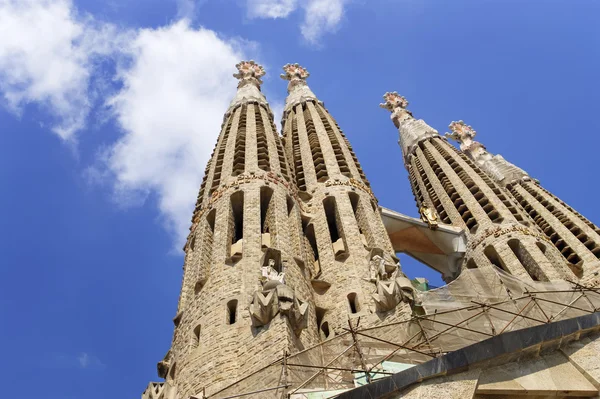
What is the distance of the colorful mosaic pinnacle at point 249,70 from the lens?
4384 centimetres

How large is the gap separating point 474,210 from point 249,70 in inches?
677

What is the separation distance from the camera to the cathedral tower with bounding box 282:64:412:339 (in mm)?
19375

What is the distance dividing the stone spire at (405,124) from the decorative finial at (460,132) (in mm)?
2378

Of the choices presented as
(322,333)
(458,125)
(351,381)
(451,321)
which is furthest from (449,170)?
(351,381)

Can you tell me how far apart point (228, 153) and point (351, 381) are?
1716cm

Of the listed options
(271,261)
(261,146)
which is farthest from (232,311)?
(261,146)

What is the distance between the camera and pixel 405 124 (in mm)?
46281

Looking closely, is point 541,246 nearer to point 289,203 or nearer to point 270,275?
point 289,203

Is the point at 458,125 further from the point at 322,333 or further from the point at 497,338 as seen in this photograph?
the point at 497,338

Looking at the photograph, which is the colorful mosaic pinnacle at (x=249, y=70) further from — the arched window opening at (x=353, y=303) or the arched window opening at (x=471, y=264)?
the arched window opening at (x=353, y=303)

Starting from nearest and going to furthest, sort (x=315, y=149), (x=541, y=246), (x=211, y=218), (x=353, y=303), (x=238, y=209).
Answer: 1. (x=353, y=303)
2. (x=211, y=218)
3. (x=238, y=209)
4. (x=541, y=246)
5. (x=315, y=149)

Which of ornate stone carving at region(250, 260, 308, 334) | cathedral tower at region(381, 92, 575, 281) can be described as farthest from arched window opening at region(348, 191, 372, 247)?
ornate stone carving at region(250, 260, 308, 334)

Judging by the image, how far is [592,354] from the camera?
1095cm

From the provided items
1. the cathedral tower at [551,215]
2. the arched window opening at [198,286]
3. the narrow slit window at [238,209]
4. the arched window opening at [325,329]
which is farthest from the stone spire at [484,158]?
the arched window opening at [198,286]
